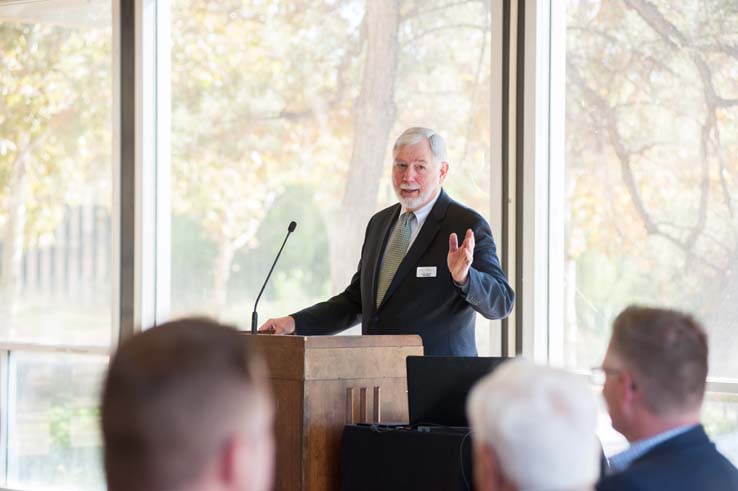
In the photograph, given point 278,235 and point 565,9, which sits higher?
point 565,9

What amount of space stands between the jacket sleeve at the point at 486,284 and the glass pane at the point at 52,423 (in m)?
3.58

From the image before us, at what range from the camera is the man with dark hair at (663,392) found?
207cm

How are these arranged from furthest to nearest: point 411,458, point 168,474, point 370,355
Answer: point 370,355 → point 411,458 → point 168,474

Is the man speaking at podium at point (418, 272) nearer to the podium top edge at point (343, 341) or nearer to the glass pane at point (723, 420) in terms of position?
the podium top edge at point (343, 341)

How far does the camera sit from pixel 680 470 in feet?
6.69

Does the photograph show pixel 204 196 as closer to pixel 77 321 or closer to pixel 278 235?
pixel 278 235

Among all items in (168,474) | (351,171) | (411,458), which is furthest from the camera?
(351,171)

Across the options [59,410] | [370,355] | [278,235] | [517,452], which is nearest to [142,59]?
[278,235]

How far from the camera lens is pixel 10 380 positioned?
7277 millimetres

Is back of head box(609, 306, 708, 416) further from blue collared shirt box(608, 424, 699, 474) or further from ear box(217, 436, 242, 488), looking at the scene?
ear box(217, 436, 242, 488)

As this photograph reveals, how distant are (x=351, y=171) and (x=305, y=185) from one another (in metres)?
0.47

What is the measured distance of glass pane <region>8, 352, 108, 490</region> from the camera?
7.03 m

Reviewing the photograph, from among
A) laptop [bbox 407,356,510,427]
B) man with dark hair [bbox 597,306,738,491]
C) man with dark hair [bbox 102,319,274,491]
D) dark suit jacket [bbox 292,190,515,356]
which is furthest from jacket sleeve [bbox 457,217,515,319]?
man with dark hair [bbox 102,319,274,491]

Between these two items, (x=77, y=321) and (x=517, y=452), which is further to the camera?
(x=77, y=321)
